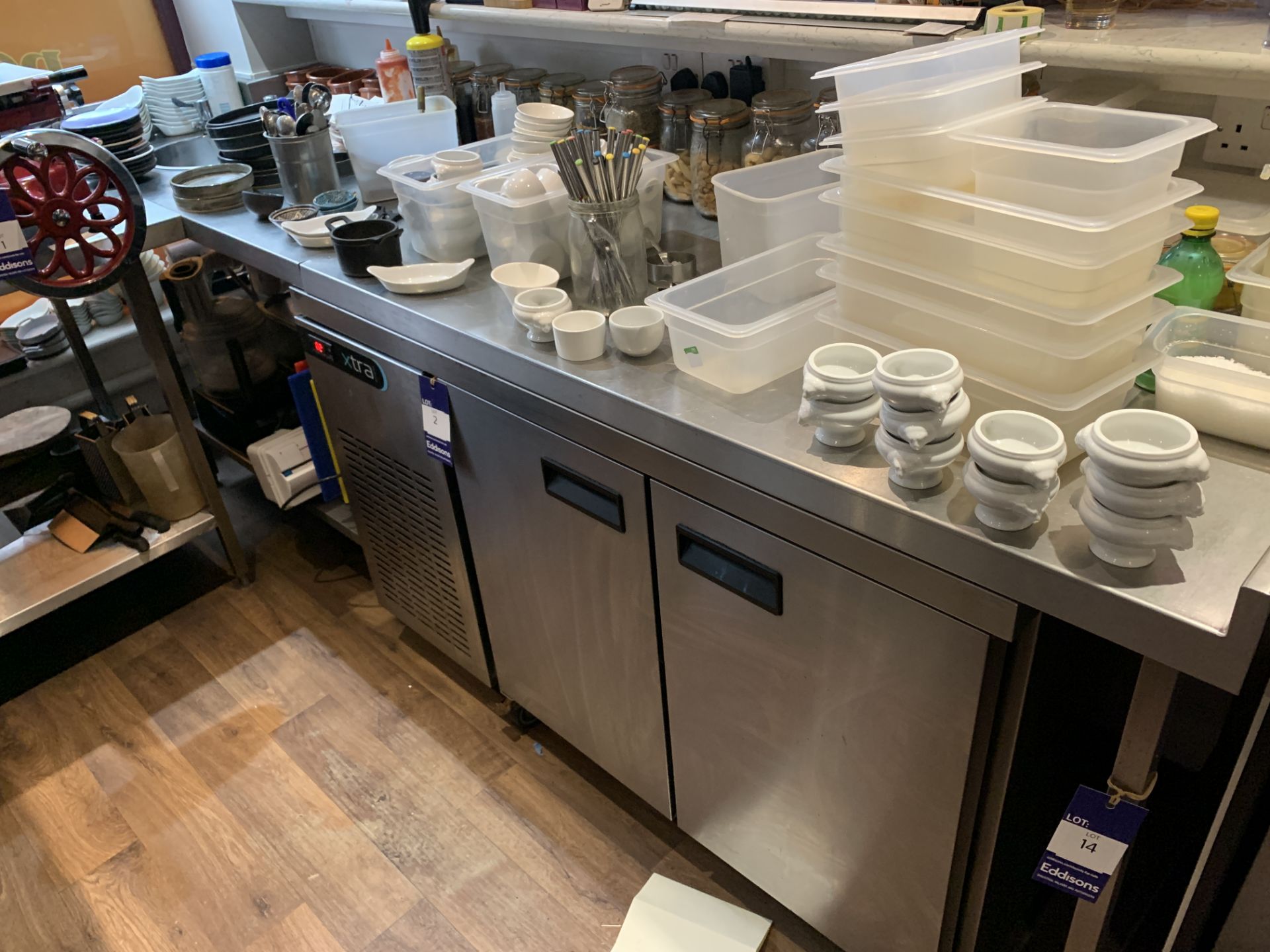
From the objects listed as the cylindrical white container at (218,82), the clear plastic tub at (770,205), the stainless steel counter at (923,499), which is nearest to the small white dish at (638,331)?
the stainless steel counter at (923,499)

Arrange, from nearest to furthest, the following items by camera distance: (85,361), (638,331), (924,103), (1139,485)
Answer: (1139,485) < (924,103) < (638,331) < (85,361)

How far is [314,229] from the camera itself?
180 cm

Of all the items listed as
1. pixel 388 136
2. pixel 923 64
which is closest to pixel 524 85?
pixel 388 136

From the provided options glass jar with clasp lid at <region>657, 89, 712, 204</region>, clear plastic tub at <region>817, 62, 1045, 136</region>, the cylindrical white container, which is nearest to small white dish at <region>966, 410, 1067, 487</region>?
clear plastic tub at <region>817, 62, 1045, 136</region>

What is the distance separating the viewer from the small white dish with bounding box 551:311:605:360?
1300 mm

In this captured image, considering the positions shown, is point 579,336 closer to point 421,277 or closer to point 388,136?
point 421,277

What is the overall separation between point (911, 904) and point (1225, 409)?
2.45ft

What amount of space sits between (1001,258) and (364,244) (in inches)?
41.8

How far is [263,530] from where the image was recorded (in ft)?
8.61

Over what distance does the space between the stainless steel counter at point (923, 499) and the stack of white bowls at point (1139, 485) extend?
25mm

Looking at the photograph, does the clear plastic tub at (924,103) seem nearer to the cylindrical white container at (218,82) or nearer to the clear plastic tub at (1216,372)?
the clear plastic tub at (1216,372)

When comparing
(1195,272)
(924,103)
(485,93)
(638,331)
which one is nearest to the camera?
(924,103)

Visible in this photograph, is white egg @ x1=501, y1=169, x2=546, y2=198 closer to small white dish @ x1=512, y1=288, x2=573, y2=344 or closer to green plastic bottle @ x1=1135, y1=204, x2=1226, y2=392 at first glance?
small white dish @ x1=512, y1=288, x2=573, y2=344

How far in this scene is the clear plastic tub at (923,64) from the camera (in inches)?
42.2
